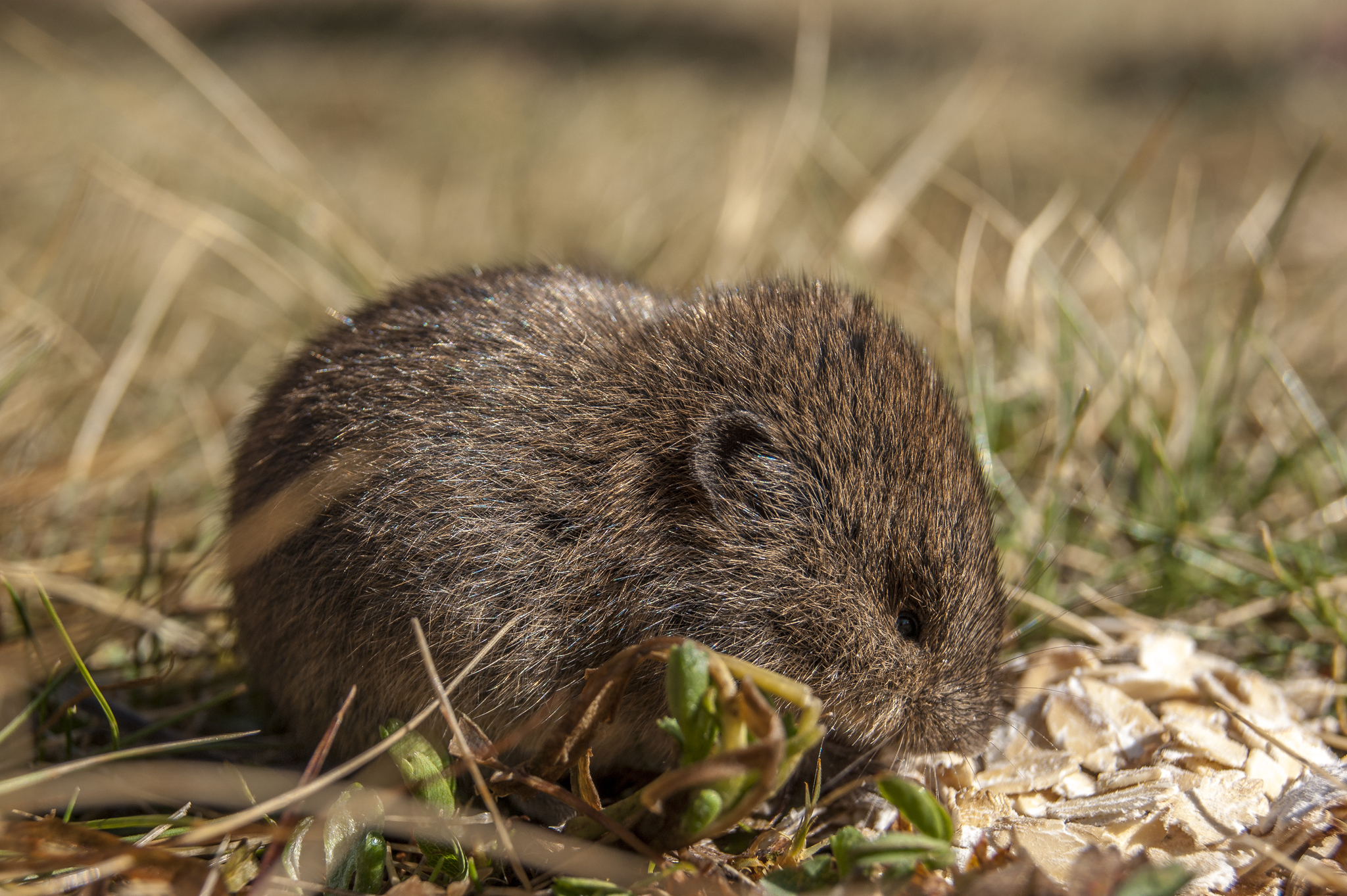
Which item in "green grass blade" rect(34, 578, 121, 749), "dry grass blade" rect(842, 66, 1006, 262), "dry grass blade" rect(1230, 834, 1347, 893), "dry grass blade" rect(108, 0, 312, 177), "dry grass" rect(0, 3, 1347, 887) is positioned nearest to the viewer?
"dry grass blade" rect(1230, 834, 1347, 893)

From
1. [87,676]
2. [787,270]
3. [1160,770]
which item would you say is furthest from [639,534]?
[1160,770]

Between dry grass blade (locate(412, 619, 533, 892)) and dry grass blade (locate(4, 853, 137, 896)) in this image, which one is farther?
dry grass blade (locate(412, 619, 533, 892))

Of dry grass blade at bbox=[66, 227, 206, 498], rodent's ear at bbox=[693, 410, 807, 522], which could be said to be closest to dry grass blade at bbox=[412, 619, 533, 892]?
rodent's ear at bbox=[693, 410, 807, 522]

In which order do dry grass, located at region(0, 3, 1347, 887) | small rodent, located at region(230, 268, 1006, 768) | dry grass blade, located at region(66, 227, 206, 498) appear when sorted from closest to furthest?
small rodent, located at region(230, 268, 1006, 768)
dry grass, located at region(0, 3, 1347, 887)
dry grass blade, located at region(66, 227, 206, 498)

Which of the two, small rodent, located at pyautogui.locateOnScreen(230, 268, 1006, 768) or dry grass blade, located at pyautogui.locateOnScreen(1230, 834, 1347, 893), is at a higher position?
small rodent, located at pyautogui.locateOnScreen(230, 268, 1006, 768)

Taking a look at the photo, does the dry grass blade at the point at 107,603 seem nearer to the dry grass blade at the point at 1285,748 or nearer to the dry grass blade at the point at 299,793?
the dry grass blade at the point at 299,793

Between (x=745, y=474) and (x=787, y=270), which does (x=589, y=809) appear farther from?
(x=787, y=270)

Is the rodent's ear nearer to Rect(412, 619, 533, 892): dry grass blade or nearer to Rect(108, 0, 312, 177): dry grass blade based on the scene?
Rect(412, 619, 533, 892): dry grass blade
